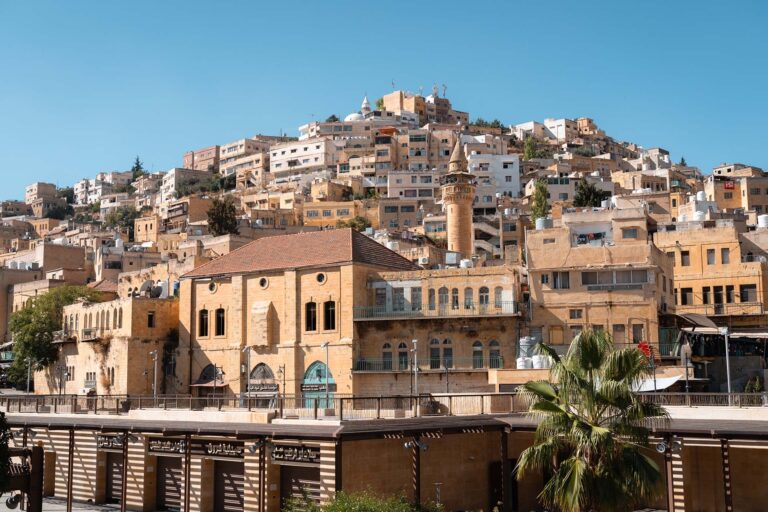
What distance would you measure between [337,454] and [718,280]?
4024cm

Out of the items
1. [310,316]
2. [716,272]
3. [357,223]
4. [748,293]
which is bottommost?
[310,316]

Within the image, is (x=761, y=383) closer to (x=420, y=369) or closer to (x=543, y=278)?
(x=543, y=278)

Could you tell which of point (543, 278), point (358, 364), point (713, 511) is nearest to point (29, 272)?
point (358, 364)

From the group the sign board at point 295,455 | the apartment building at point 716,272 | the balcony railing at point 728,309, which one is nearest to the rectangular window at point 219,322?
the apartment building at point 716,272

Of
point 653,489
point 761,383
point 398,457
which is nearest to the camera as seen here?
point 653,489

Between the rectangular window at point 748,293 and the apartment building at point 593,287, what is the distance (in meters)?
8.67

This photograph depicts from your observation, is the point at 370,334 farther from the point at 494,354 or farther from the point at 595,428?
the point at 595,428

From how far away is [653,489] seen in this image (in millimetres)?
22031

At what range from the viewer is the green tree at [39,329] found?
228ft

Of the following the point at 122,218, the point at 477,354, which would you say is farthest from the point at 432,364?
the point at 122,218

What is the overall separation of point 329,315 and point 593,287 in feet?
50.6

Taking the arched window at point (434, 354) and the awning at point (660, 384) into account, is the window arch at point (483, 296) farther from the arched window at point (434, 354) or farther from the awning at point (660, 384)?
the awning at point (660, 384)

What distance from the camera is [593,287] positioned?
163 ft

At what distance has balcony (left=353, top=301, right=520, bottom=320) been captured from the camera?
51.5 metres
